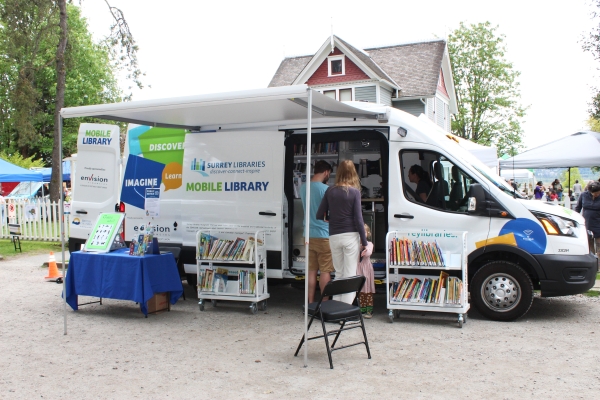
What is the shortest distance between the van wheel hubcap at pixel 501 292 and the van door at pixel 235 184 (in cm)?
256

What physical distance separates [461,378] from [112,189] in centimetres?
690

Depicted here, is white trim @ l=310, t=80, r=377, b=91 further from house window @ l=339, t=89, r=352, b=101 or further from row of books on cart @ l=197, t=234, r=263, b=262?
row of books on cart @ l=197, t=234, r=263, b=262

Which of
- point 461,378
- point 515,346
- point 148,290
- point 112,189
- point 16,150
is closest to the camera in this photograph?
point 461,378

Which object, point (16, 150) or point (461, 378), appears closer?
point (461, 378)

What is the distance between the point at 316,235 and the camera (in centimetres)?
691

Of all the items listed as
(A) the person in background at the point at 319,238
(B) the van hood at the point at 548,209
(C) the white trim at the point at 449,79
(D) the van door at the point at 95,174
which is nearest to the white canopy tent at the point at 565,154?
(B) the van hood at the point at 548,209

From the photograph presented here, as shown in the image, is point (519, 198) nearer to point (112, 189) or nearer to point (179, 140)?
point (179, 140)

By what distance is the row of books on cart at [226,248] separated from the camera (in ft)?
23.1

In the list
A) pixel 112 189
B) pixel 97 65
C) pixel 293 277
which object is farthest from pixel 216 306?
pixel 97 65

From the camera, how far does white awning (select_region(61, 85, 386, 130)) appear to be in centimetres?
545

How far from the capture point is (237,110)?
6609 millimetres

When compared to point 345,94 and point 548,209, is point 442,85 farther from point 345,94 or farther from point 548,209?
point 548,209

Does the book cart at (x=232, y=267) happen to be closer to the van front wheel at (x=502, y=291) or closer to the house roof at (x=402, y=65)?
the van front wheel at (x=502, y=291)

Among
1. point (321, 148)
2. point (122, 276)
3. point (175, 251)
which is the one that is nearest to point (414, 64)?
point (321, 148)
